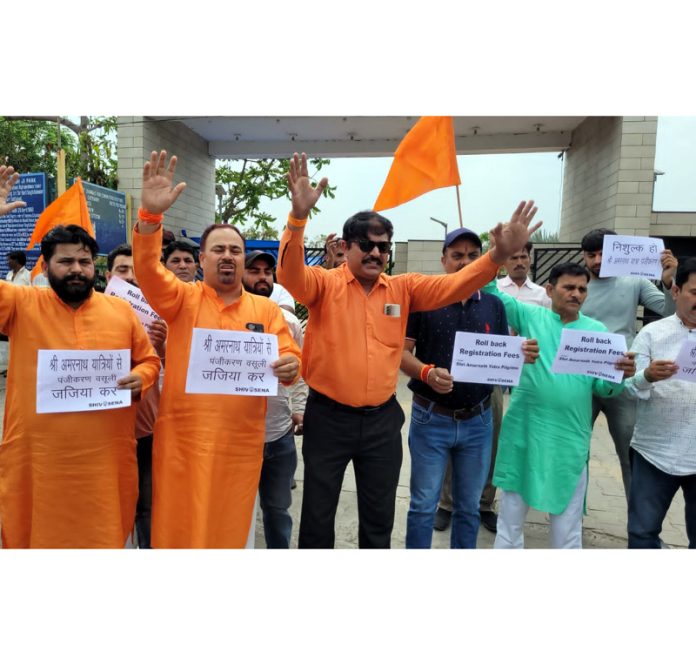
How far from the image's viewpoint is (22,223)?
356 inches

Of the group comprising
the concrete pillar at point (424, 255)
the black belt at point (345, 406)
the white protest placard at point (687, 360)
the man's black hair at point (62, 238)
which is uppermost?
the concrete pillar at point (424, 255)

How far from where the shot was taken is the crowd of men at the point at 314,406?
7.86 feet

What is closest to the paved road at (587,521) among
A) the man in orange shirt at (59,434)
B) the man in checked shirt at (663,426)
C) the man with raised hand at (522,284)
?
the man in checked shirt at (663,426)

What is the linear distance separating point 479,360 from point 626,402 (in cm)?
139

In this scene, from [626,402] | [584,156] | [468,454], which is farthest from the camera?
[584,156]

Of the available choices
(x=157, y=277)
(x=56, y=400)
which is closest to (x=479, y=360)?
(x=157, y=277)

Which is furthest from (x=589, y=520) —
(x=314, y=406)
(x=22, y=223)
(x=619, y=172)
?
(x=22, y=223)

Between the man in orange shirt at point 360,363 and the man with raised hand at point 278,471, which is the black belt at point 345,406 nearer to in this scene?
the man in orange shirt at point 360,363

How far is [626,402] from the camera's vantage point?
338 centimetres

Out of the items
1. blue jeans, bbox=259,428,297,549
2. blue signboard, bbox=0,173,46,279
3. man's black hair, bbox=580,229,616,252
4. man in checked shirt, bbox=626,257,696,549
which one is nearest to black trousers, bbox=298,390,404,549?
blue jeans, bbox=259,428,297,549

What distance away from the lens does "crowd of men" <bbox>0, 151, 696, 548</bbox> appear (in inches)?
94.3

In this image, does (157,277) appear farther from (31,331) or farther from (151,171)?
(31,331)

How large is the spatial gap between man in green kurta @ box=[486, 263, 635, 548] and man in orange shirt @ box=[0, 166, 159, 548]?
77.8 inches

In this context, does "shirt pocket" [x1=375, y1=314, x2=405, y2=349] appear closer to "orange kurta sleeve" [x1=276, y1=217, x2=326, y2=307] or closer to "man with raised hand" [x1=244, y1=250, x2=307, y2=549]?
"orange kurta sleeve" [x1=276, y1=217, x2=326, y2=307]
